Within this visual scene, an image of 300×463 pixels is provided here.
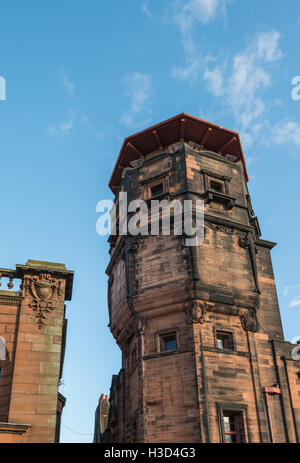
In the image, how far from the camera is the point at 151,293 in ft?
86.9

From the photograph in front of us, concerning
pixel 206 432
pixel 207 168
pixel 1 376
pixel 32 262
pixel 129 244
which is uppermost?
pixel 207 168

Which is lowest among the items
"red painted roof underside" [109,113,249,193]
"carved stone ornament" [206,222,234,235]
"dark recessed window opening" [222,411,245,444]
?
"dark recessed window opening" [222,411,245,444]

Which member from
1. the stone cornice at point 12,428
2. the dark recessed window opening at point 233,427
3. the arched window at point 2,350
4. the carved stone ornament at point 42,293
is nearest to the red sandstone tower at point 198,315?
the dark recessed window opening at point 233,427

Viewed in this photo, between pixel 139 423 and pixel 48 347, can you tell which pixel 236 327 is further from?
pixel 48 347

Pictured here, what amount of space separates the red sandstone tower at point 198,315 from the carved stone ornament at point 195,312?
56mm

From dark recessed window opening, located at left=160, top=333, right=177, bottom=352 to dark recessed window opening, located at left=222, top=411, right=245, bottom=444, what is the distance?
4172 millimetres

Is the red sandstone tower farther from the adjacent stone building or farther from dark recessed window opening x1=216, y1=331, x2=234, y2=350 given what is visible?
the adjacent stone building

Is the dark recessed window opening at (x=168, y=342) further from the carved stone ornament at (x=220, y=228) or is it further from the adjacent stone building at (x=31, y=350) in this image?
the carved stone ornament at (x=220, y=228)

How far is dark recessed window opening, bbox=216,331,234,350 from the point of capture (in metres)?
25.8

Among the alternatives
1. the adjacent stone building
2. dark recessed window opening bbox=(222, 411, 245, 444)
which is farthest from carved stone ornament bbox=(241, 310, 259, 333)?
the adjacent stone building

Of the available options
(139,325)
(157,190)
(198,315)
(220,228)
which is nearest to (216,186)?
(220,228)

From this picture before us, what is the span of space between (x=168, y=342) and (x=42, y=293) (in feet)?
25.5
